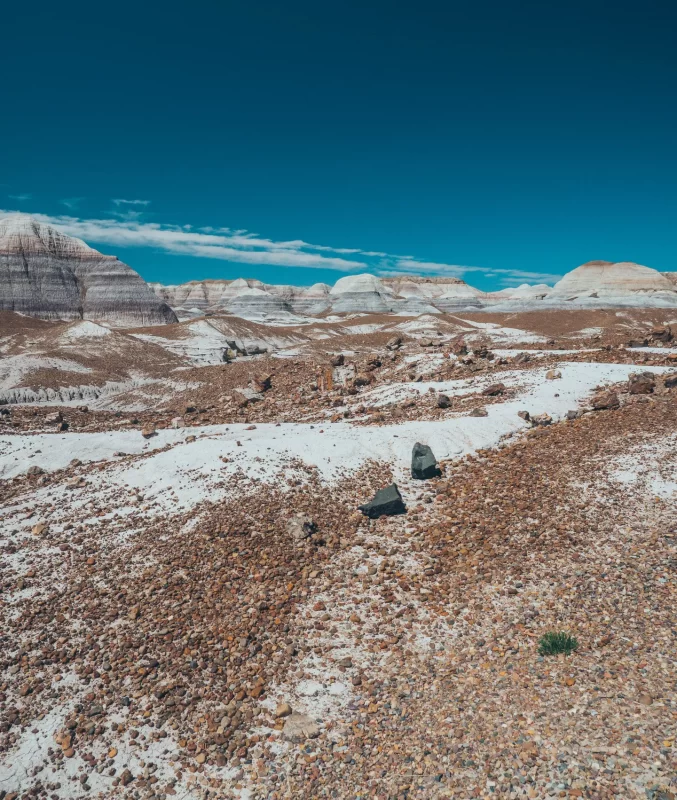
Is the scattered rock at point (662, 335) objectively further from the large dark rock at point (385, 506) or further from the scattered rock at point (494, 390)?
the large dark rock at point (385, 506)

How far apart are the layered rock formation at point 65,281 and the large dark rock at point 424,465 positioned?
227ft

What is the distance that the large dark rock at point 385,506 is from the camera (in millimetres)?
9891

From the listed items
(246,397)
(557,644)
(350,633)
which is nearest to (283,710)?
(350,633)

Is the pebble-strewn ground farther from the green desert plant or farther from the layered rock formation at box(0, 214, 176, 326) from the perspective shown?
the layered rock formation at box(0, 214, 176, 326)

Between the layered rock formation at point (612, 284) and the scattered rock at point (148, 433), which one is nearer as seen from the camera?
the scattered rock at point (148, 433)

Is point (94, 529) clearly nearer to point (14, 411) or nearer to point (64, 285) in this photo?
point (14, 411)

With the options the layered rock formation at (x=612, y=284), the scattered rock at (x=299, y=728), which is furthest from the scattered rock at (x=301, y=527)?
the layered rock formation at (x=612, y=284)

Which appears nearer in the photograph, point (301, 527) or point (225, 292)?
point (301, 527)

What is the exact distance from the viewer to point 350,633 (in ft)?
22.4

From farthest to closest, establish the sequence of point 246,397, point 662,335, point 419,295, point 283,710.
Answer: point 419,295, point 662,335, point 246,397, point 283,710

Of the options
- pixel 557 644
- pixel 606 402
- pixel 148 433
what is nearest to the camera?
pixel 557 644

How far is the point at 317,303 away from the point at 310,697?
493 feet

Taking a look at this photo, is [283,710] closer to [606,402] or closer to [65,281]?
[606,402]

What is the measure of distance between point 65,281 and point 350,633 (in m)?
81.1
